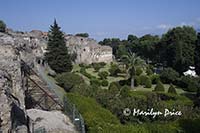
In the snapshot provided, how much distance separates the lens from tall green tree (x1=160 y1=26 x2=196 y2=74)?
52188mm

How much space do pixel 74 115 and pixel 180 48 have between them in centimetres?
3788

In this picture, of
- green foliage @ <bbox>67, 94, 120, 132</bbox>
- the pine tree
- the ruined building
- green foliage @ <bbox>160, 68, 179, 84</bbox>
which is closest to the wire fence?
the ruined building

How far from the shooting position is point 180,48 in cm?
5269

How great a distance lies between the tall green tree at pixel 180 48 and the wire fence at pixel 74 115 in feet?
115

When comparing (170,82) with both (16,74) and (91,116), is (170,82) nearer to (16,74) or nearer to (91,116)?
(91,116)

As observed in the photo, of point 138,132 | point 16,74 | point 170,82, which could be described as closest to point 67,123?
point 138,132

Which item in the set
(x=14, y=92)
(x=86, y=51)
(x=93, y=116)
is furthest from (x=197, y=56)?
(x=14, y=92)

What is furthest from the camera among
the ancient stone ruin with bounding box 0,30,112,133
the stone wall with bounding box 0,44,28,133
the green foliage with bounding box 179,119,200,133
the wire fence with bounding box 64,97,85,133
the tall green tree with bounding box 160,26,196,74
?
the tall green tree with bounding box 160,26,196,74

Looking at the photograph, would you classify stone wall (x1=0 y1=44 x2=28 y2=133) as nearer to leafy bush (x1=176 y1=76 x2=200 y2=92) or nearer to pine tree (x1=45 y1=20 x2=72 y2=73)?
leafy bush (x1=176 y1=76 x2=200 y2=92)

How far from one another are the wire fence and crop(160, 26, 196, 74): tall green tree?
3507 cm

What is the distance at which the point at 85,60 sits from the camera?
240ft

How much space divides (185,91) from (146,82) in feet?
15.2

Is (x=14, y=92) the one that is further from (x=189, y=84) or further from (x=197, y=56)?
(x=197, y=56)

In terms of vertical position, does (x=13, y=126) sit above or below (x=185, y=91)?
above
